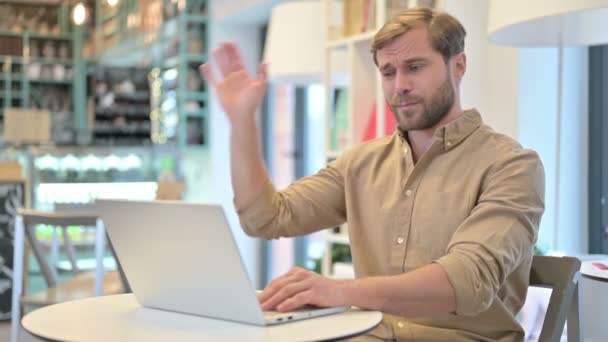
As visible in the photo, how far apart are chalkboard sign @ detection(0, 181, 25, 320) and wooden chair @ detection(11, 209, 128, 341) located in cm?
103

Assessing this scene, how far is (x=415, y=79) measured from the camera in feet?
5.47

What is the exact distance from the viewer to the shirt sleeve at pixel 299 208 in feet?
5.69

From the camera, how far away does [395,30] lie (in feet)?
5.48

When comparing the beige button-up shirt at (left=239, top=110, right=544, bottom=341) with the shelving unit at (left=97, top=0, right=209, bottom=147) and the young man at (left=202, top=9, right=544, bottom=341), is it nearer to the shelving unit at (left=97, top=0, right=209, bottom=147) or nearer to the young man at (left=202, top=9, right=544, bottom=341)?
the young man at (left=202, top=9, right=544, bottom=341)

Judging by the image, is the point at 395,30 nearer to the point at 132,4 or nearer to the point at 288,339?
the point at 288,339

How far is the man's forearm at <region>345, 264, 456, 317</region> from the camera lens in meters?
1.34

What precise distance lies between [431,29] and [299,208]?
49cm

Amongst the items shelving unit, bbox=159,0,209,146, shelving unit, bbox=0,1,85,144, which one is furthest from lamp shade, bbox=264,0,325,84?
shelving unit, bbox=0,1,85,144

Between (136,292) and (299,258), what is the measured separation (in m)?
5.07

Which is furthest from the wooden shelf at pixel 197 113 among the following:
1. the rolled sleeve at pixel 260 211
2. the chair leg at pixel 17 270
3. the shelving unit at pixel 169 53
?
the rolled sleeve at pixel 260 211

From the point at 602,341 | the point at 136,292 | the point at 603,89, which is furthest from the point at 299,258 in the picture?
the point at 136,292

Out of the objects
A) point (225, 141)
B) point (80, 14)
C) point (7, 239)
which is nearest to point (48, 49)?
point (80, 14)

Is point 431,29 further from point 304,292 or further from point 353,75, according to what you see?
point 353,75

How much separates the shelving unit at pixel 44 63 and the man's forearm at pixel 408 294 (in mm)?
8241
